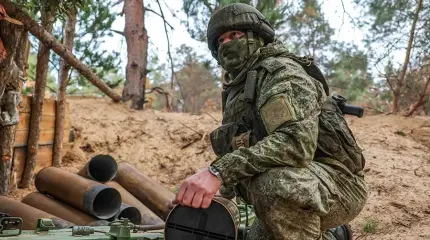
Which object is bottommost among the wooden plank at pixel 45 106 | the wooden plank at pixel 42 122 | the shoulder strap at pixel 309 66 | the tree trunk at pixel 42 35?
the wooden plank at pixel 42 122

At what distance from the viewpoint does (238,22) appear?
2.85m

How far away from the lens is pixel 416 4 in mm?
9500

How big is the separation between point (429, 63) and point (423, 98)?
31.3 inches

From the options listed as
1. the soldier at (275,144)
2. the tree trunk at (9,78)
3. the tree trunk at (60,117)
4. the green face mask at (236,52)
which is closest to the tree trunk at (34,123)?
the tree trunk at (60,117)

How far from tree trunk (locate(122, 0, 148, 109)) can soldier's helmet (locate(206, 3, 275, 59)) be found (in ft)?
21.5

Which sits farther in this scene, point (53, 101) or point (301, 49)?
point (301, 49)

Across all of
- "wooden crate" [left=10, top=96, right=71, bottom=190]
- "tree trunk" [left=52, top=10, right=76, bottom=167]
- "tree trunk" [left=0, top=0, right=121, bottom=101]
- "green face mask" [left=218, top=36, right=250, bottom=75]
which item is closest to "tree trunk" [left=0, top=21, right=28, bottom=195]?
"tree trunk" [left=0, top=0, right=121, bottom=101]

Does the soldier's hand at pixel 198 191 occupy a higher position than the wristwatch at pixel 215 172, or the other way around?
the wristwatch at pixel 215 172

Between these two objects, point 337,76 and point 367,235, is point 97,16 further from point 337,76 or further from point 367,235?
point 337,76

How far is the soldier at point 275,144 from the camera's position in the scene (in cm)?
224

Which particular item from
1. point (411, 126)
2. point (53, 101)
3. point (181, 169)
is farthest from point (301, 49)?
point (53, 101)

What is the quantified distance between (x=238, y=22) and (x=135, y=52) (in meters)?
6.92

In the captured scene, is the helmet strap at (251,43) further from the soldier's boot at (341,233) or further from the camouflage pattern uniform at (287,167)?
the soldier's boot at (341,233)

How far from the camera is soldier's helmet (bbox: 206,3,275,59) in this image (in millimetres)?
2859
